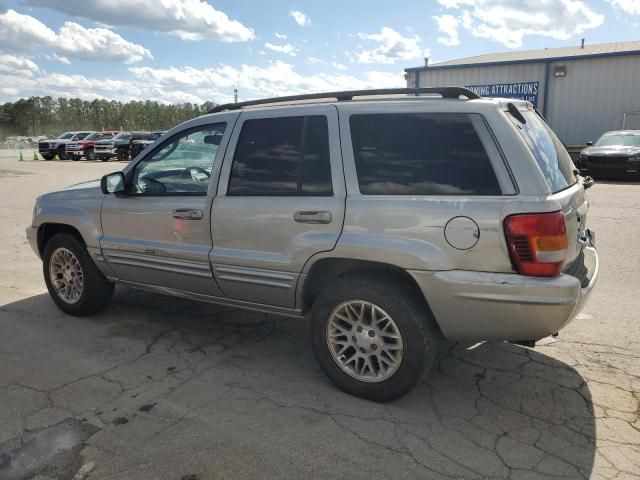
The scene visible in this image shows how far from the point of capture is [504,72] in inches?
938

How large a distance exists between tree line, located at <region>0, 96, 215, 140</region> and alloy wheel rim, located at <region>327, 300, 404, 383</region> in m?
81.9

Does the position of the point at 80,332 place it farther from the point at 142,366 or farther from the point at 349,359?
the point at 349,359

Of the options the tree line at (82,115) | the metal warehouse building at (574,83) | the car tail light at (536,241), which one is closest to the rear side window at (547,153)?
the car tail light at (536,241)

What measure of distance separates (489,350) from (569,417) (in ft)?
3.22

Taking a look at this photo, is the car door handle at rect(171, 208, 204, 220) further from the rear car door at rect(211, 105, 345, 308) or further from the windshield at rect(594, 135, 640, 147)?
the windshield at rect(594, 135, 640, 147)

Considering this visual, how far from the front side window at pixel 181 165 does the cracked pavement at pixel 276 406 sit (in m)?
1.23

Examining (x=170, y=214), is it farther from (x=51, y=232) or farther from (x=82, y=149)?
(x=82, y=149)

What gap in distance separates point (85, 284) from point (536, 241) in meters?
3.75

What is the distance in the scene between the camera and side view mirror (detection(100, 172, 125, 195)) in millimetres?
4215

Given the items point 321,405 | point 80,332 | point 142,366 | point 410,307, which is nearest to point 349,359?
point 321,405

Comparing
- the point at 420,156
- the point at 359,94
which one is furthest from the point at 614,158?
the point at 420,156

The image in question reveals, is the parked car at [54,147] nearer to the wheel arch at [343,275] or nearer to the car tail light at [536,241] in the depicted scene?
the wheel arch at [343,275]

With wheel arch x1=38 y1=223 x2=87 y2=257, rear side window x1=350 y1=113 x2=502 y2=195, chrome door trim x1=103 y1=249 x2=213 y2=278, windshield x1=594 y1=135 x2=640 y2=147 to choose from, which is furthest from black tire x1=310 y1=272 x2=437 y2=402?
windshield x1=594 y1=135 x2=640 y2=147

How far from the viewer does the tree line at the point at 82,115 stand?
8188 cm
